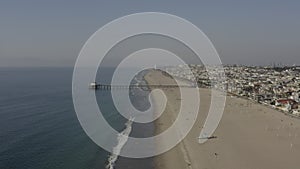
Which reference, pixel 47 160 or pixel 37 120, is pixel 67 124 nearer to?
pixel 37 120

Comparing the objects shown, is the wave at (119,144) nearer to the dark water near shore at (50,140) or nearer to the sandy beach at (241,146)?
the dark water near shore at (50,140)

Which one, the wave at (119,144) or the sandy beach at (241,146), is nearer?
the sandy beach at (241,146)

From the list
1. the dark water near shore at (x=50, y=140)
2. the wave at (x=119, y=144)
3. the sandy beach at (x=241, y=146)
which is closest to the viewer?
the sandy beach at (x=241, y=146)

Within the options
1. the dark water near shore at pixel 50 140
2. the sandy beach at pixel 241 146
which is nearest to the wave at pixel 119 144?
the dark water near shore at pixel 50 140

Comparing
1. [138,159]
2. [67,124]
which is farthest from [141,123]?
[138,159]

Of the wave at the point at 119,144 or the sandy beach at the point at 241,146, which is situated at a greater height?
the sandy beach at the point at 241,146

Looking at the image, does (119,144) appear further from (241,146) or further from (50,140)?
(241,146)

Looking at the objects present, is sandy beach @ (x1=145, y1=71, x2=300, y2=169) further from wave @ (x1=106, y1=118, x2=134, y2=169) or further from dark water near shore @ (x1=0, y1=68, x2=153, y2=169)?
wave @ (x1=106, y1=118, x2=134, y2=169)
